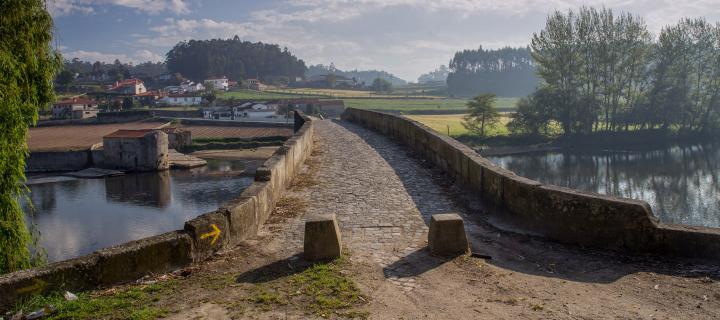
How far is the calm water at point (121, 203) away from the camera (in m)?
25.7

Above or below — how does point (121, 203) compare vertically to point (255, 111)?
below

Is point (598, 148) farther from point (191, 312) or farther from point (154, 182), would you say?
point (191, 312)

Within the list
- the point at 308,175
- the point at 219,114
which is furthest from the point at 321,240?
the point at 219,114

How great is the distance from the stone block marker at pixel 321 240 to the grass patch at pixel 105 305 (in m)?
1.49

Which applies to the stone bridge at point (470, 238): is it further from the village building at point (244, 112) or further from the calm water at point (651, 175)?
the village building at point (244, 112)

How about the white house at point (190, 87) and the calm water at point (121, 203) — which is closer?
the calm water at point (121, 203)

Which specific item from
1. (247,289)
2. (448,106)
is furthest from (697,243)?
(448,106)

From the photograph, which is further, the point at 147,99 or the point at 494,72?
the point at 494,72

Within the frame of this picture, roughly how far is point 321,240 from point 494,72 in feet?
519

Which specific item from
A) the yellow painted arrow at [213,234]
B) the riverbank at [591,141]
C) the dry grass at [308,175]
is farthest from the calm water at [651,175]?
the yellow painted arrow at [213,234]

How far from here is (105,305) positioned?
4.72 meters

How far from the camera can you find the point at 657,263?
570 cm

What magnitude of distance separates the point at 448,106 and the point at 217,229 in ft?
306

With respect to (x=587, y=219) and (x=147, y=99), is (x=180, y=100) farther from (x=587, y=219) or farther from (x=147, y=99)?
(x=587, y=219)
